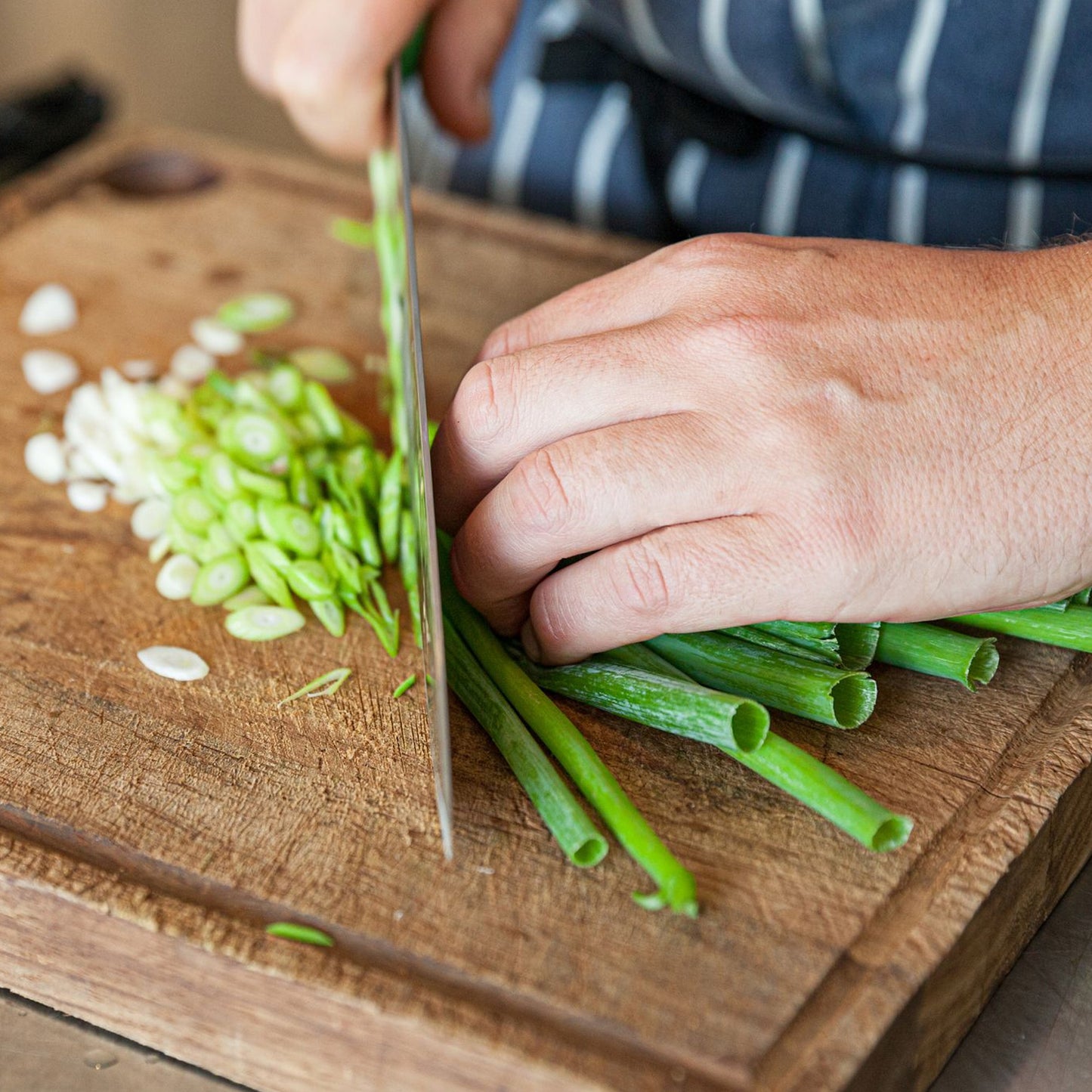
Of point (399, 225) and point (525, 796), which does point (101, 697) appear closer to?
point (525, 796)

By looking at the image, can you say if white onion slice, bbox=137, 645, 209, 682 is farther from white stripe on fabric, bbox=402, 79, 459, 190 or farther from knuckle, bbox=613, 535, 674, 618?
white stripe on fabric, bbox=402, 79, 459, 190

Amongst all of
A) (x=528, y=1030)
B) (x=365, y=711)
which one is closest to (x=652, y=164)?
(x=365, y=711)

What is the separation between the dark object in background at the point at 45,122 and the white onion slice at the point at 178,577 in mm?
1346

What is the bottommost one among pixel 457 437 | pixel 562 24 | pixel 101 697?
pixel 101 697

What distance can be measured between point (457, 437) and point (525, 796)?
1.10 feet

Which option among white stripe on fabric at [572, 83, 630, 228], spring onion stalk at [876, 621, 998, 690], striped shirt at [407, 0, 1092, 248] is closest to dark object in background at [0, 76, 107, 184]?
striped shirt at [407, 0, 1092, 248]

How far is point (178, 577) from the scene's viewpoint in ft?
4.31

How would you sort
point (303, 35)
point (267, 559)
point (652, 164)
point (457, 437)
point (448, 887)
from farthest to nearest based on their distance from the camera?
point (652, 164) → point (303, 35) → point (267, 559) → point (457, 437) → point (448, 887)

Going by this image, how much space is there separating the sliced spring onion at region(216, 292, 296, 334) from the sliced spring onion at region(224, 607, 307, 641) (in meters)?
0.63

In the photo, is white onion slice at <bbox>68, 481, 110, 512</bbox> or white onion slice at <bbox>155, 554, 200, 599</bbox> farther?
white onion slice at <bbox>68, 481, 110, 512</bbox>

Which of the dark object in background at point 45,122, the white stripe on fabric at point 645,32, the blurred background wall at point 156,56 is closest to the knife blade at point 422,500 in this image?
the white stripe on fabric at point 645,32

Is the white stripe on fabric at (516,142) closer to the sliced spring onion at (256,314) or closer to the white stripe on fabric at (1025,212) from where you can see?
the sliced spring onion at (256,314)

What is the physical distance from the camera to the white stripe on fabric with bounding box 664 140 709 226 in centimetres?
194

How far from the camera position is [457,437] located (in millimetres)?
1134
